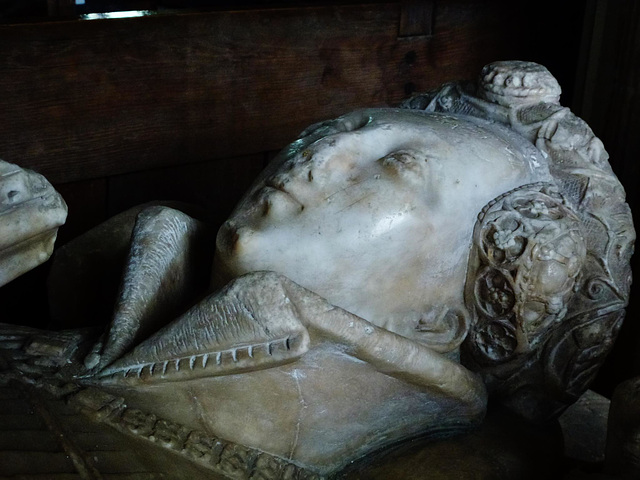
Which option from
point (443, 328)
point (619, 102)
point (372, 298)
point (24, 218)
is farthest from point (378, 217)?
point (619, 102)

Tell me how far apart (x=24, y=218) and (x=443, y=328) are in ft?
2.80

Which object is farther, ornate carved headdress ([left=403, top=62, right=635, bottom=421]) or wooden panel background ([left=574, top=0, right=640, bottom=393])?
wooden panel background ([left=574, top=0, right=640, bottom=393])

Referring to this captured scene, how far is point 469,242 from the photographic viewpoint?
71.6 inches

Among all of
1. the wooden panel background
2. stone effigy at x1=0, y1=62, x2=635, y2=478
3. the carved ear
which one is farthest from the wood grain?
the carved ear

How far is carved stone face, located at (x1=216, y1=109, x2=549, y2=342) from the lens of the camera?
1.70 meters

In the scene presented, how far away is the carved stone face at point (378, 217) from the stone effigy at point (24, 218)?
1.21 ft

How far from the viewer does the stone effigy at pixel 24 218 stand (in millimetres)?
1408

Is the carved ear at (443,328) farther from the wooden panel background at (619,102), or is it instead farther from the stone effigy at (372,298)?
the wooden panel background at (619,102)

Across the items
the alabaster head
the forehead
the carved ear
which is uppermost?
the forehead

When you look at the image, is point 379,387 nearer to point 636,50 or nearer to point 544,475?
point 544,475

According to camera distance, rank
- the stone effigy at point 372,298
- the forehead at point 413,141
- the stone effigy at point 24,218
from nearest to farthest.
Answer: the stone effigy at point 24,218, the stone effigy at point 372,298, the forehead at point 413,141

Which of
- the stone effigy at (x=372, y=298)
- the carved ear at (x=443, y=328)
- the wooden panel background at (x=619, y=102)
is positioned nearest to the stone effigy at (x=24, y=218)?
the stone effigy at (x=372, y=298)

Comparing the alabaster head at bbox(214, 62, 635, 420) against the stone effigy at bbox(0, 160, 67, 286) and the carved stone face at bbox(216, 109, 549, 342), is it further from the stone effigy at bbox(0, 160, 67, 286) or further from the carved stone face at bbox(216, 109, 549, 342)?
the stone effigy at bbox(0, 160, 67, 286)

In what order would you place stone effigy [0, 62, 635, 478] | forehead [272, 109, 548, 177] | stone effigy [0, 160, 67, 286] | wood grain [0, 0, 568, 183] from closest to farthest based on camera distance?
stone effigy [0, 160, 67, 286] < stone effigy [0, 62, 635, 478] < forehead [272, 109, 548, 177] < wood grain [0, 0, 568, 183]
